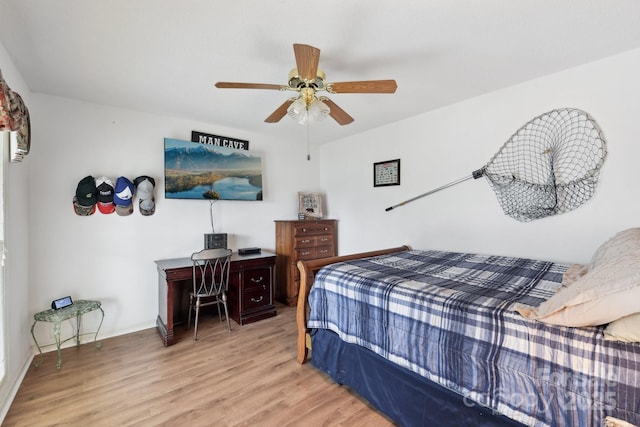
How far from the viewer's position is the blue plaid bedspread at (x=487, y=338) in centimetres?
96

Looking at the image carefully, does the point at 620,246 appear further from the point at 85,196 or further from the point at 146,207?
the point at 85,196

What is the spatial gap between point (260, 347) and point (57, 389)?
55.7 inches

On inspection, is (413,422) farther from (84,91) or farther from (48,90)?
(48,90)

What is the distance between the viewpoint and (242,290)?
300 centimetres

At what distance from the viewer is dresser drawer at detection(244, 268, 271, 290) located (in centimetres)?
303

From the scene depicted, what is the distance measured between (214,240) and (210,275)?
0.52 metres

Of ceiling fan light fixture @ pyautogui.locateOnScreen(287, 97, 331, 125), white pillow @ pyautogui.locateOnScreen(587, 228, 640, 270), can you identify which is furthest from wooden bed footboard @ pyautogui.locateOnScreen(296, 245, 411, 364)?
white pillow @ pyautogui.locateOnScreen(587, 228, 640, 270)

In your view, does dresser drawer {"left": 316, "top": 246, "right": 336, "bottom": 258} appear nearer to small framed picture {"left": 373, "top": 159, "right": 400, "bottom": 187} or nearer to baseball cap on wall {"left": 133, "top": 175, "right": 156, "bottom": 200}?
small framed picture {"left": 373, "top": 159, "right": 400, "bottom": 187}

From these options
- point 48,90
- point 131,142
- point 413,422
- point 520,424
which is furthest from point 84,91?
point 520,424

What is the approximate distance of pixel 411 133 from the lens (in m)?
3.21

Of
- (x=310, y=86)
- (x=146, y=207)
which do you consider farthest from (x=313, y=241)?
(x=310, y=86)

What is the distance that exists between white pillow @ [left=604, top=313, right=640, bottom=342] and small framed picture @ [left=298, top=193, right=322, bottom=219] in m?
3.38

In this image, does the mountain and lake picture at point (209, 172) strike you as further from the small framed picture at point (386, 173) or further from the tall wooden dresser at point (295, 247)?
the small framed picture at point (386, 173)

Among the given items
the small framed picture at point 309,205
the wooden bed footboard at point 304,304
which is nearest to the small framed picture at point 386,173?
the small framed picture at point 309,205
